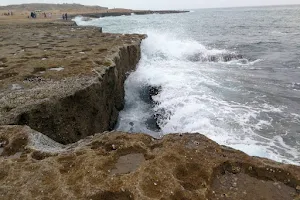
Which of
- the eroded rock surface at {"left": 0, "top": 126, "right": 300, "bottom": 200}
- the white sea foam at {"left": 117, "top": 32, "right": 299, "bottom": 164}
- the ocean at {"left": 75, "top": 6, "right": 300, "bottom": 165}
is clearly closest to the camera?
the eroded rock surface at {"left": 0, "top": 126, "right": 300, "bottom": 200}

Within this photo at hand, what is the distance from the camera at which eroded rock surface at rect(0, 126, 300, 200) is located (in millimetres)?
6340

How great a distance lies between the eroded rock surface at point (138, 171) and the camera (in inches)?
250

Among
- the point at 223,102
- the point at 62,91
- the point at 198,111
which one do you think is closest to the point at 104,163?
the point at 62,91

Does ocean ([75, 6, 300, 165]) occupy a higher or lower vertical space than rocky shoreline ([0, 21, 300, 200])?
lower

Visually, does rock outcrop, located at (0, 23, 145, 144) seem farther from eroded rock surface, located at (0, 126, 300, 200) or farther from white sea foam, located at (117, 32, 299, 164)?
eroded rock surface, located at (0, 126, 300, 200)

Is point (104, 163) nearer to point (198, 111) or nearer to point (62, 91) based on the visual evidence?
point (62, 91)

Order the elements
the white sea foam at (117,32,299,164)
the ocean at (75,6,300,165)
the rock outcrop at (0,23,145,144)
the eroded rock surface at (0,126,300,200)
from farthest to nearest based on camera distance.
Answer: the ocean at (75,6,300,165) < the white sea foam at (117,32,299,164) < the rock outcrop at (0,23,145,144) < the eroded rock surface at (0,126,300,200)

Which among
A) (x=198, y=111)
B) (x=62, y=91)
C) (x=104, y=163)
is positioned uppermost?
(x=62, y=91)

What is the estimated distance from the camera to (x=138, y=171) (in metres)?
6.95

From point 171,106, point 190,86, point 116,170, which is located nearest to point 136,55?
point 190,86

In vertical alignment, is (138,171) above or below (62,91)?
below

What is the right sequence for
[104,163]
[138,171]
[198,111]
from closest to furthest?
[138,171] → [104,163] → [198,111]

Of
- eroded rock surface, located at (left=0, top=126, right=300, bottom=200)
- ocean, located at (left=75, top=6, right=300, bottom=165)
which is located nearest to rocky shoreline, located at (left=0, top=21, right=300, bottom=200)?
eroded rock surface, located at (left=0, top=126, right=300, bottom=200)

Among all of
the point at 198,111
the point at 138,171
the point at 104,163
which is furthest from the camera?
the point at 198,111
